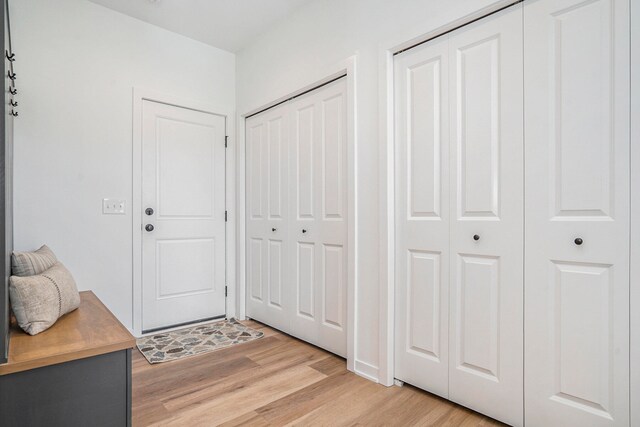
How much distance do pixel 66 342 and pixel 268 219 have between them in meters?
1.88

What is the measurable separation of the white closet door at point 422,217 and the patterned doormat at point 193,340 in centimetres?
139

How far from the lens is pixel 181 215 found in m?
3.10

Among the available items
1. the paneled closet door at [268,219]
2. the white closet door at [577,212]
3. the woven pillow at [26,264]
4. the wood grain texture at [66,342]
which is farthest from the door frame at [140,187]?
the white closet door at [577,212]

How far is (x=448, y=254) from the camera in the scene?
1.83 metres

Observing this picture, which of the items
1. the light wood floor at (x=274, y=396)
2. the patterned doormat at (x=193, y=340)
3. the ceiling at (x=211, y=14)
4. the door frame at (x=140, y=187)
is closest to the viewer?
the light wood floor at (x=274, y=396)

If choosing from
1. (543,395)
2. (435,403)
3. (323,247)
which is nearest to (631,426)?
(543,395)

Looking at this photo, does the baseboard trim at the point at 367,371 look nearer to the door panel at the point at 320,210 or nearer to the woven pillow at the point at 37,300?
the door panel at the point at 320,210

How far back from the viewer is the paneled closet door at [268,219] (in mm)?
2887

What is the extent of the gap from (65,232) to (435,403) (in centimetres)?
271

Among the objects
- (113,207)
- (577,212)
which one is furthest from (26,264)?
(577,212)

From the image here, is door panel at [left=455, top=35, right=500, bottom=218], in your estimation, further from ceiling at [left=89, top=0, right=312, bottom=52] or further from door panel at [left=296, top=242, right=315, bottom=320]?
ceiling at [left=89, top=0, right=312, bottom=52]

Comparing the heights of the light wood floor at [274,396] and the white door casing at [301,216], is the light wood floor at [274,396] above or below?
below

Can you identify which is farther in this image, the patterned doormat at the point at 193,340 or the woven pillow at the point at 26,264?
the patterned doormat at the point at 193,340

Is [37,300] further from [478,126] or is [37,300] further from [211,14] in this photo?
[211,14]
